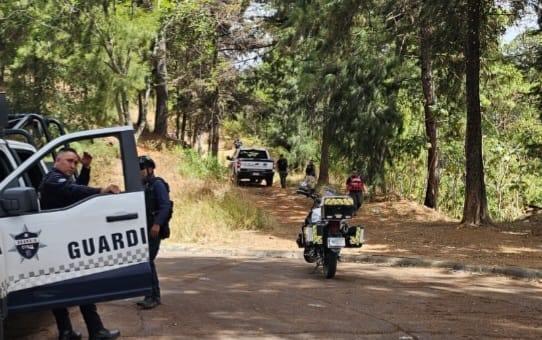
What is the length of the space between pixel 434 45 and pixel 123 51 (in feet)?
35.5

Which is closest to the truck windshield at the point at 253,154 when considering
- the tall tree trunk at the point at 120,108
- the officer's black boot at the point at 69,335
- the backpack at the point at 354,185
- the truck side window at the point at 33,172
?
the tall tree trunk at the point at 120,108

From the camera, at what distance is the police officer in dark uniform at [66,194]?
5.79 metres

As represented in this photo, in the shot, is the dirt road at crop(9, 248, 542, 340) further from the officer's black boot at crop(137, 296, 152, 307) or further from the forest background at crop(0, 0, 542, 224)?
the forest background at crop(0, 0, 542, 224)

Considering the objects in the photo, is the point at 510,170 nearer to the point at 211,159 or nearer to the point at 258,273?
the point at 211,159

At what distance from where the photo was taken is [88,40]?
2272 centimetres

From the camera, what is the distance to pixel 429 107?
21578 mm

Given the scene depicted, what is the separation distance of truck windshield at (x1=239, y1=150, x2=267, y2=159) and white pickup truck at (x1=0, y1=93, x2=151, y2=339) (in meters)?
28.1

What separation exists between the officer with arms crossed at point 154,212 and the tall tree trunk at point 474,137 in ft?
36.4

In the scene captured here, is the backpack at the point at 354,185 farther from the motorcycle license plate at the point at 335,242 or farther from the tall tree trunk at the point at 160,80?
the tall tree trunk at the point at 160,80

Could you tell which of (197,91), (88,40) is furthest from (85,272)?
(197,91)

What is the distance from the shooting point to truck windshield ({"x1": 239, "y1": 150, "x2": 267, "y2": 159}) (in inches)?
1334

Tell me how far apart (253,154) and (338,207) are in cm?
2412

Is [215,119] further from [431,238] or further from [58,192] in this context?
[58,192]

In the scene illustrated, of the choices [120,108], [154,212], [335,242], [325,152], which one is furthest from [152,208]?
[325,152]
